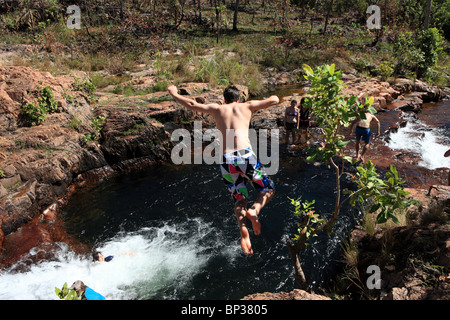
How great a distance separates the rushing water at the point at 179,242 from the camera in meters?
4.59

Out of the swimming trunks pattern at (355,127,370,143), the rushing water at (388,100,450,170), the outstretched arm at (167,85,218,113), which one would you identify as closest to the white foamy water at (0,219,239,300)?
the outstretched arm at (167,85,218,113)

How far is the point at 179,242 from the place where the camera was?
5555 mm

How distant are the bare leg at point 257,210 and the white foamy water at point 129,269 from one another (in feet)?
5.82

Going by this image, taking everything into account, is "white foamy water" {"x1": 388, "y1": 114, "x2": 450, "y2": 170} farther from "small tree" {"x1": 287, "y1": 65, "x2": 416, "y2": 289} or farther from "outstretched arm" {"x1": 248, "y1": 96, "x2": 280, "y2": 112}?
"outstretched arm" {"x1": 248, "y1": 96, "x2": 280, "y2": 112}

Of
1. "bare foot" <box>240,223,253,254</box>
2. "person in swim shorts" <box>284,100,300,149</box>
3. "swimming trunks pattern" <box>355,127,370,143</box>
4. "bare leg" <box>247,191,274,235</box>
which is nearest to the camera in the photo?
"bare foot" <box>240,223,253,254</box>

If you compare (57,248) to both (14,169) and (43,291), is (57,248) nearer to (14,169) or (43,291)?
(43,291)

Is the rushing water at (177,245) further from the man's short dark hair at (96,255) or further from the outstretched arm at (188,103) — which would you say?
the outstretched arm at (188,103)

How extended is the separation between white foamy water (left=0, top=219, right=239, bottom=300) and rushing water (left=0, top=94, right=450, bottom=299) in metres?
0.02

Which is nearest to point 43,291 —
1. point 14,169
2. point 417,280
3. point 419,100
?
point 14,169

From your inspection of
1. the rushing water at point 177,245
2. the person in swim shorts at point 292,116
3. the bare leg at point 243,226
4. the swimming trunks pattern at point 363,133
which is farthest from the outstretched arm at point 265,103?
the person in swim shorts at point 292,116

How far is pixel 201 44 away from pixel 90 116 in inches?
604

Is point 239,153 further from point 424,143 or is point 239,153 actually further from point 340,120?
point 424,143

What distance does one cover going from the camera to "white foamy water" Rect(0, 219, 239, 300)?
4.56 m
